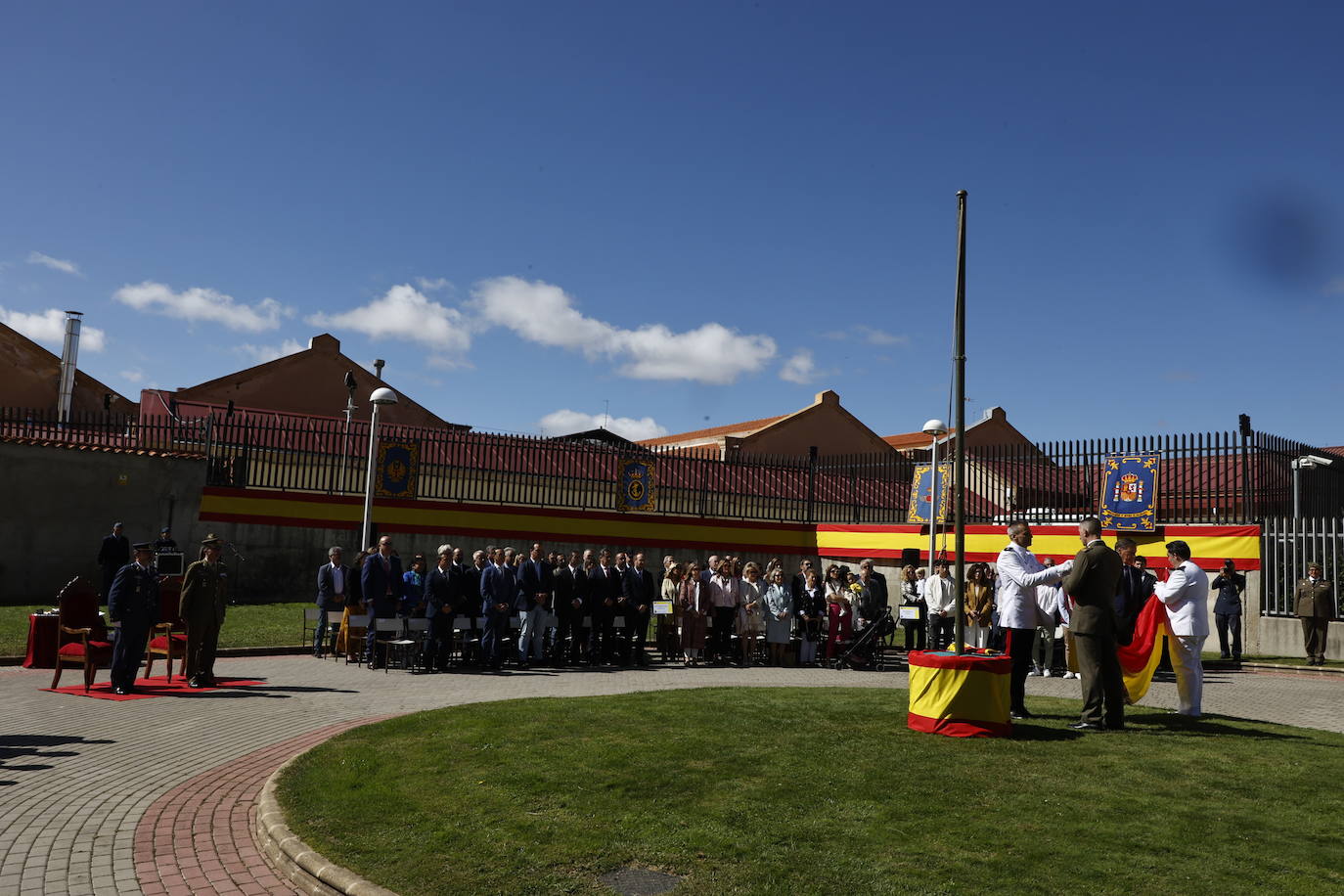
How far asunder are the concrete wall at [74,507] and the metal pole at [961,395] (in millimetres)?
18433

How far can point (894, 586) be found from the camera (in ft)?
85.7

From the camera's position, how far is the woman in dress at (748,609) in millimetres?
17422

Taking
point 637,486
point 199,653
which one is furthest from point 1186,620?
point 637,486

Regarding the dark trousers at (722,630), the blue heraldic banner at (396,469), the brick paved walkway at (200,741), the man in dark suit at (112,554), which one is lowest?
the brick paved walkway at (200,741)

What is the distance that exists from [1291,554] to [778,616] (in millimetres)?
10349

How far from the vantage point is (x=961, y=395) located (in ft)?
27.7

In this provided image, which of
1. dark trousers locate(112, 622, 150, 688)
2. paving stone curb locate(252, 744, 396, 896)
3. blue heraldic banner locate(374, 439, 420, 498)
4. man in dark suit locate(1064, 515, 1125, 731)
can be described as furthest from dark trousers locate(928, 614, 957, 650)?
paving stone curb locate(252, 744, 396, 896)

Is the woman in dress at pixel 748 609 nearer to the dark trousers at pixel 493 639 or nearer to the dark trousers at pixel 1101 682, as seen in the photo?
the dark trousers at pixel 493 639

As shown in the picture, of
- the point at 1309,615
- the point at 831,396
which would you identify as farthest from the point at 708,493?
the point at 831,396

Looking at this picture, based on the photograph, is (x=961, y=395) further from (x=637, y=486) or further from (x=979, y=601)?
(x=637, y=486)

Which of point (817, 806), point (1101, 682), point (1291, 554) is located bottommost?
point (817, 806)

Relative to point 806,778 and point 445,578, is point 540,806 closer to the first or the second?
point 806,778

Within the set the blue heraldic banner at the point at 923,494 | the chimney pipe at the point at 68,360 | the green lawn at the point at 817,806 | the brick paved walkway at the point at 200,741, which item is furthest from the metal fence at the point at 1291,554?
the chimney pipe at the point at 68,360

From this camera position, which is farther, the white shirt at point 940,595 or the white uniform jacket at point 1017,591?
the white shirt at point 940,595
